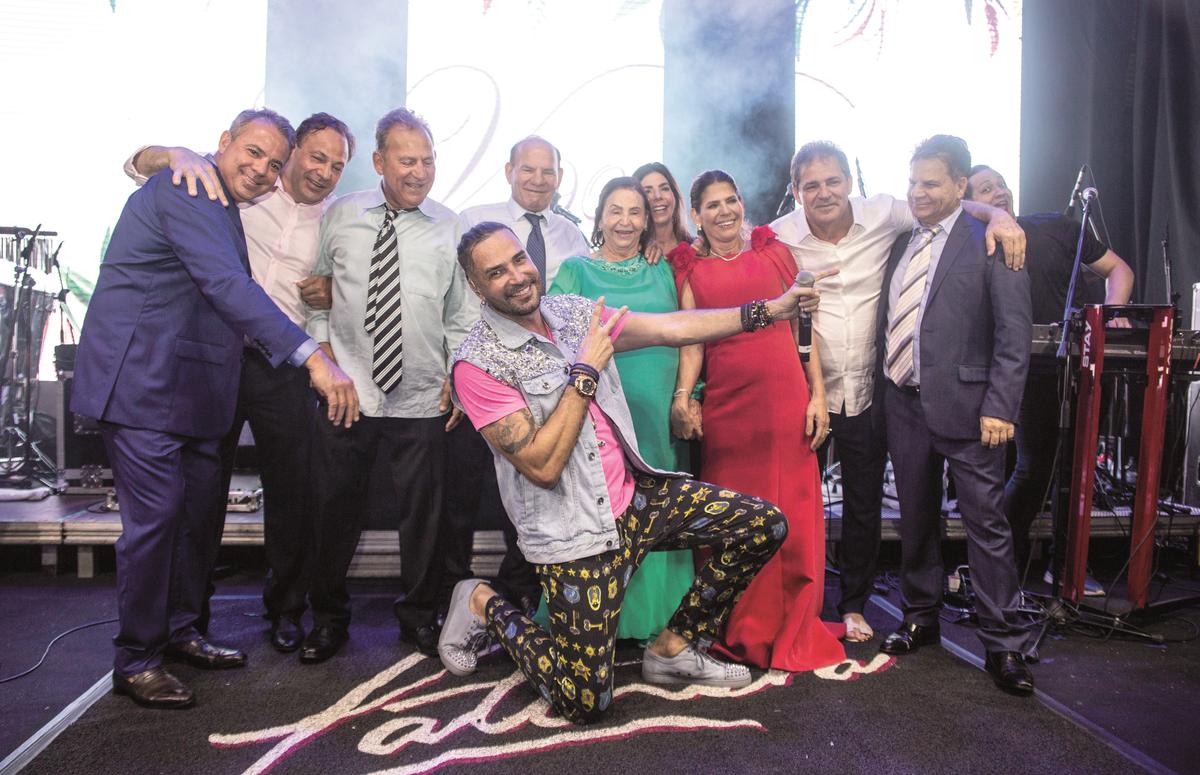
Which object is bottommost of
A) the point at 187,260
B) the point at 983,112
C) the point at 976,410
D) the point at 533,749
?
the point at 533,749

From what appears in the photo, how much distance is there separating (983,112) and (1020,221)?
2.10 meters

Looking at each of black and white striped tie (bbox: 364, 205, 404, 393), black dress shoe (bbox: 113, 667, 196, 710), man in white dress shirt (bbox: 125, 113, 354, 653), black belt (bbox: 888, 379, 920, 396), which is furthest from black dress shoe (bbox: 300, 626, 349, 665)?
black belt (bbox: 888, 379, 920, 396)

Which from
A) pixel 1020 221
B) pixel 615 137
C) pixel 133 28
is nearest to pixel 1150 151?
pixel 1020 221

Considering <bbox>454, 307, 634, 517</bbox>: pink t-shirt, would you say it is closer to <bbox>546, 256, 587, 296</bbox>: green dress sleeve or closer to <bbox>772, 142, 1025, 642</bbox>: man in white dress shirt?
<bbox>546, 256, 587, 296</bbox>: green dress sleeve

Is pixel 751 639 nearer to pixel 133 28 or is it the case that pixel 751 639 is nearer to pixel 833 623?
pixel 833 623

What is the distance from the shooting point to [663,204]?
2920mm

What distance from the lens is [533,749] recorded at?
2006 millimetres

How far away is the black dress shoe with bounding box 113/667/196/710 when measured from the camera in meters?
2.22

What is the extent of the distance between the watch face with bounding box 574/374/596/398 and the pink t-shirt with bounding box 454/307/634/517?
0.04m

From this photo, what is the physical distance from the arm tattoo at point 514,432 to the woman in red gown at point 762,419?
80 cm

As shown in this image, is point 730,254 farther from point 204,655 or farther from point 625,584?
point 204,655

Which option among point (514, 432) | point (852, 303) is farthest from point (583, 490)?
point (852, 303)

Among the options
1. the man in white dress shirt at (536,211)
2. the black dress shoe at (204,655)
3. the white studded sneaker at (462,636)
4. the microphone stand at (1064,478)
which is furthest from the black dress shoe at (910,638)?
the black dress shoe at (204,655)

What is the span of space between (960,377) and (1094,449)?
2.89 ft
